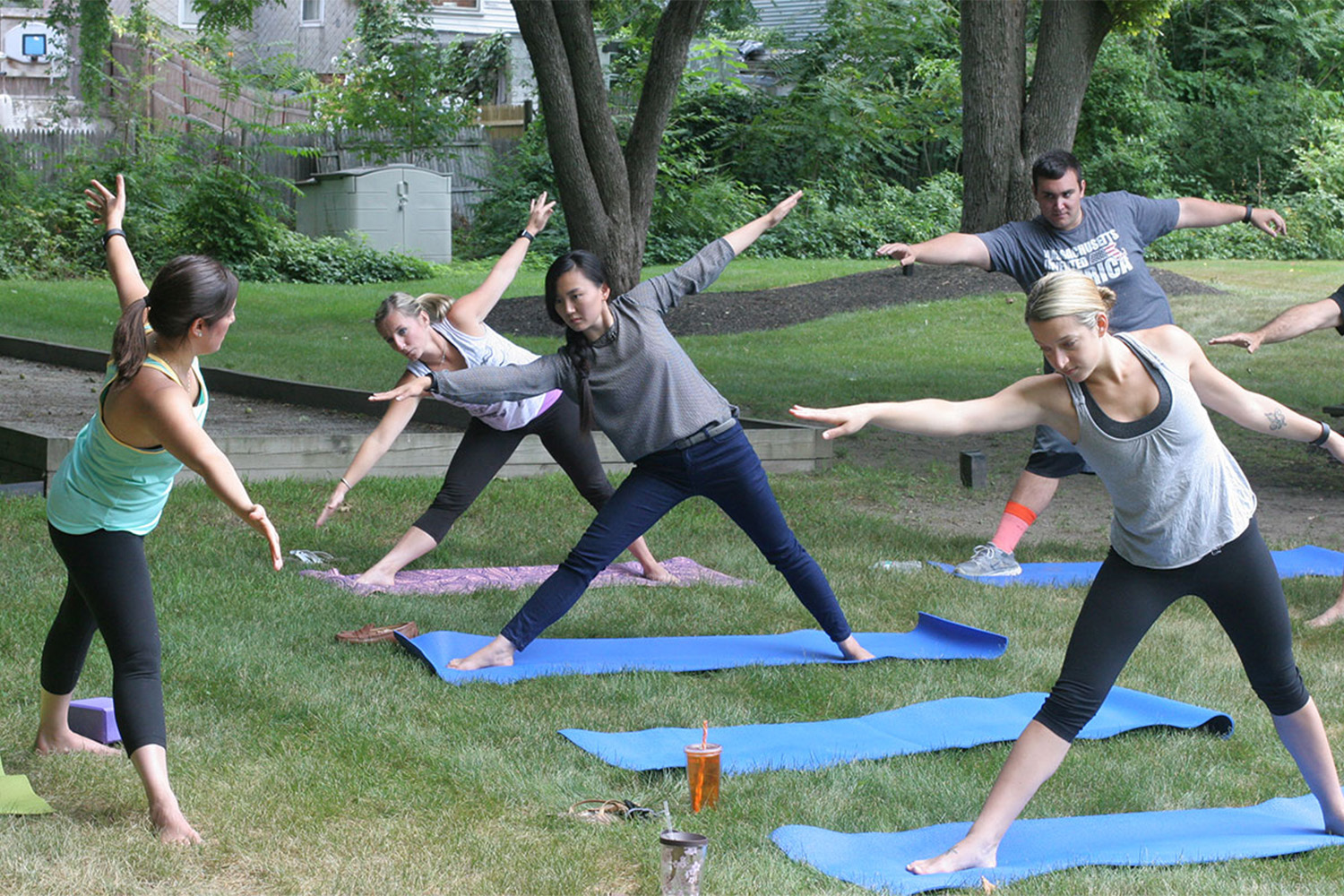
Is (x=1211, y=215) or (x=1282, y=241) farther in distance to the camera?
(x=1282, y=241)

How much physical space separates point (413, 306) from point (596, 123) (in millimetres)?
8750

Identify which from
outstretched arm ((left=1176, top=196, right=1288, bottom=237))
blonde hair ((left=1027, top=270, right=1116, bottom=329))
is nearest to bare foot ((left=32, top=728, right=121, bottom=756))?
blonde hair ((left=1027, top=270, right=1116, bottom=329))

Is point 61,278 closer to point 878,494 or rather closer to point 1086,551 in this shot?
point 878,494

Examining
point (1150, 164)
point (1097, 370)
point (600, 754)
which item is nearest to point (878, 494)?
point (600, 754)

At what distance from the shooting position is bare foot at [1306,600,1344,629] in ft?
21.0

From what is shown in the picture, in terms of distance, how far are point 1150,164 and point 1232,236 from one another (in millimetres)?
3704

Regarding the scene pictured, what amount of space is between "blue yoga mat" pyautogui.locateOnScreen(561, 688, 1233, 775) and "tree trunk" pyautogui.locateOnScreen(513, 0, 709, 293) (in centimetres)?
1009

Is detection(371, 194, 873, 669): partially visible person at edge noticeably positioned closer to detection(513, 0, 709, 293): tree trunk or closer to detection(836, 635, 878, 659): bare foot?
detection(836, 635, 878, 659): bare foot

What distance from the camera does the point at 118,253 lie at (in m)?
4.57

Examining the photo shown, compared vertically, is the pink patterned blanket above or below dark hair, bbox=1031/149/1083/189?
below

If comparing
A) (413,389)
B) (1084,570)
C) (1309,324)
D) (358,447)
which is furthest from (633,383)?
(358,447)

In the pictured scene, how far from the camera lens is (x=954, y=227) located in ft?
96.6

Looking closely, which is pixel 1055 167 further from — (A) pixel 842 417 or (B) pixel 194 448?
(B) pixel 194 448

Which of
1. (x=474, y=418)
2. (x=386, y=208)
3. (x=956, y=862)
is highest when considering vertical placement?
(x=474, y=418)
